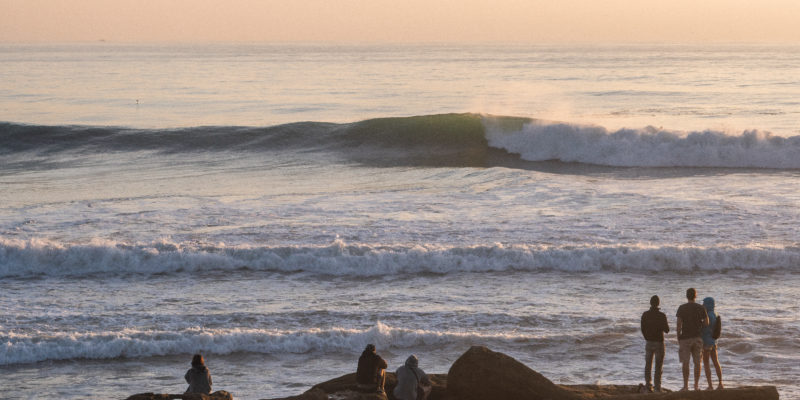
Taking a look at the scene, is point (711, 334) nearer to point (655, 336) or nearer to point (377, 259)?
point (655, 336)

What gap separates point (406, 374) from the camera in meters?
9.76

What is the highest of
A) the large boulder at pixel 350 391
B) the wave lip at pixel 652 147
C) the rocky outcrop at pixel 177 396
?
the wave lip at pixel 652 147

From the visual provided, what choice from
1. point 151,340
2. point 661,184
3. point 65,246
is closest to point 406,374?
point 151,340

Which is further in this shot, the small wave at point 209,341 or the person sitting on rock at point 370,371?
the small wave at point 209,341

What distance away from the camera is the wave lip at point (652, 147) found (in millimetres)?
32250

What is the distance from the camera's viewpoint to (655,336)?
35.1 ft

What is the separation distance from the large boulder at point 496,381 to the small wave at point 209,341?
339cm

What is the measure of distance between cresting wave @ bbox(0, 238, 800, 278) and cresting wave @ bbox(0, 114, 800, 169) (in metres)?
15.4

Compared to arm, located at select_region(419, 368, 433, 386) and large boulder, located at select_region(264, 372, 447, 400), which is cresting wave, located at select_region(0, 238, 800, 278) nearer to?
large boulder, located at select_region(264, 372, 447, 400)

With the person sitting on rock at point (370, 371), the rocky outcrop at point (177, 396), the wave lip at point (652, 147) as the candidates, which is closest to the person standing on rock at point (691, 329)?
the person sitting on rock at point (370, 371)

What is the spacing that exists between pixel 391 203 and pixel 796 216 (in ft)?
32.8

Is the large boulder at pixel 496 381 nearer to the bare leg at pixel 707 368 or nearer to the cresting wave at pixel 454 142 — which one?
the bare leg at pixel 707 368

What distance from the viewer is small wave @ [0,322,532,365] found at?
1287 centimetres

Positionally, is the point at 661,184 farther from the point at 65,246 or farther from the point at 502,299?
the point at 65,246
